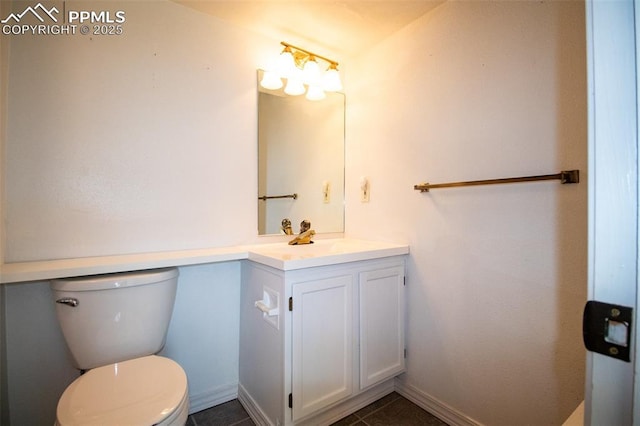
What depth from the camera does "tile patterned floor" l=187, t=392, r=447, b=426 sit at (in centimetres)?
145

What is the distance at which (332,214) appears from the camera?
2.08m

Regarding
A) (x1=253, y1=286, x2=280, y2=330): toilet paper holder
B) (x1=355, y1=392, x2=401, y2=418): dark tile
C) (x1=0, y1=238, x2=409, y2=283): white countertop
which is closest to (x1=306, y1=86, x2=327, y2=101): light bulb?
(x1=0, y1=238, x2=409, y2=283): white countertop

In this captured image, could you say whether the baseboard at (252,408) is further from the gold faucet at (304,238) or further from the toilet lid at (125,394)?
the gold faucet at (304,238)

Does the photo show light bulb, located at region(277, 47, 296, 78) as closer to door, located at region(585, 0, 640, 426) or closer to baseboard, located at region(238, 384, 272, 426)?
door, located at region(585, 0, 640, 426)

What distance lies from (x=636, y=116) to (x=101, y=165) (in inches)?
67.7

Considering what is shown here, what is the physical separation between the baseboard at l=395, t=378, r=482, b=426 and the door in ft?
4.06

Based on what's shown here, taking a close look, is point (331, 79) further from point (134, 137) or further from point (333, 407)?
point (333, 407)

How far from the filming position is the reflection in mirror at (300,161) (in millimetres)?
1774

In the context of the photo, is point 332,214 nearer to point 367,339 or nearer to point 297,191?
point 297,191

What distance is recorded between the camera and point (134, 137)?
138 cm

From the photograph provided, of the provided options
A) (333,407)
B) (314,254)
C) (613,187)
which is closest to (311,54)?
(314,254)

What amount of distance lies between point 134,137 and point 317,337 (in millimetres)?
1304

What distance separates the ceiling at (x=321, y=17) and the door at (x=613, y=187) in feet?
4.37

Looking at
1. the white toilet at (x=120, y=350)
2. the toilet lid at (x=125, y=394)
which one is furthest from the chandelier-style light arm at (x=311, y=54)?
the toilet lid at (x=125, y=394)
